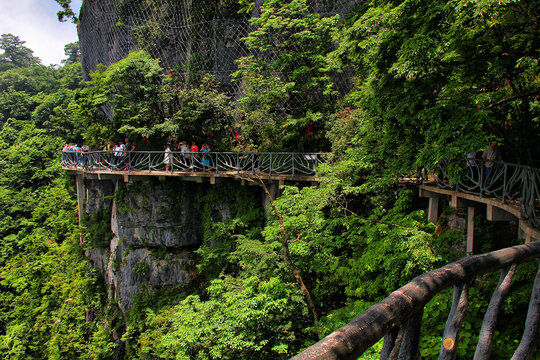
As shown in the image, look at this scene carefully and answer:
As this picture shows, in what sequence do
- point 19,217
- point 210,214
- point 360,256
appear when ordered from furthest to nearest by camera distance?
point 19,217 < point 210,214 < point 360,256

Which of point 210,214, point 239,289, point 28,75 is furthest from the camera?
point 28,75

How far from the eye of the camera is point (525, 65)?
173 inches

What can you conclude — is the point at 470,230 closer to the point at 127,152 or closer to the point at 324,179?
the point at 324,179

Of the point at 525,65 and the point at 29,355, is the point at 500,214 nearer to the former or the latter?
the point at 525,65

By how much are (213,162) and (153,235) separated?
491 cm

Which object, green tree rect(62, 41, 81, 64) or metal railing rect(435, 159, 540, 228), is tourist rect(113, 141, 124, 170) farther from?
green tree rect(62, 41, 81, 64)

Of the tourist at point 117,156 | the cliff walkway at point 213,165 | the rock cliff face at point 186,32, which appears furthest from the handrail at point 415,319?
the rock cliff face at point 186,32

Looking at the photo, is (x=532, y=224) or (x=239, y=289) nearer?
(x=532, y=224)

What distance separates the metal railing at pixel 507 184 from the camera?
449cm

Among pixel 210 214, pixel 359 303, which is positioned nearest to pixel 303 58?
pixel 210 214

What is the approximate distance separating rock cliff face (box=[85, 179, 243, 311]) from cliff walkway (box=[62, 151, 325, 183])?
3.94 feet

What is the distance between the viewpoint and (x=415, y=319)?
0.99 metres

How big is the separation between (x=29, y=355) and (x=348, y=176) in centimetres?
1615

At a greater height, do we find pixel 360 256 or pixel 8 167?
pixel 8 167
